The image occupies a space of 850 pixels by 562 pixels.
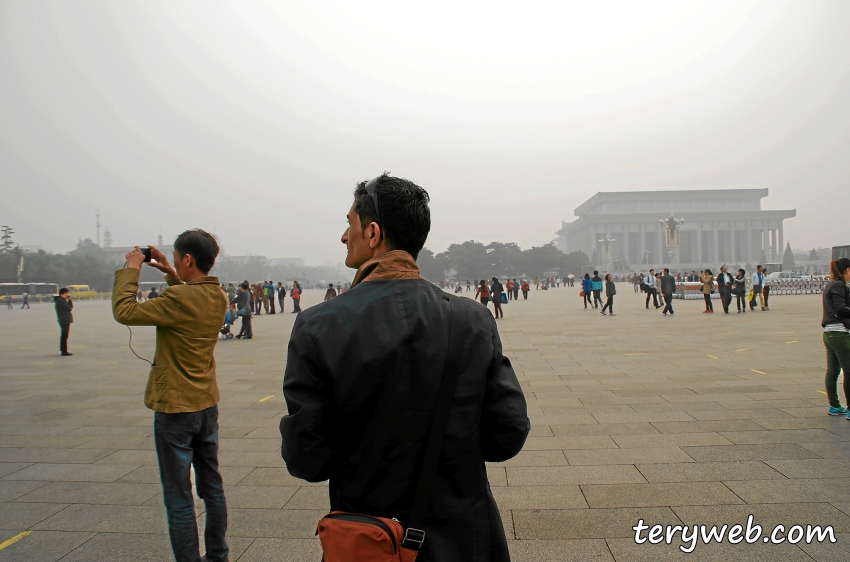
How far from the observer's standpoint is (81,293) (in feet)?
185

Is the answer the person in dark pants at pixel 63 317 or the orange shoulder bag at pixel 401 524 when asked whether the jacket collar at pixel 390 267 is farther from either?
the person in dark pants at pixel 63 317

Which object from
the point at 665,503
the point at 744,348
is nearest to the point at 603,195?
the point at 744,348

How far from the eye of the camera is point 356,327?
1420mm

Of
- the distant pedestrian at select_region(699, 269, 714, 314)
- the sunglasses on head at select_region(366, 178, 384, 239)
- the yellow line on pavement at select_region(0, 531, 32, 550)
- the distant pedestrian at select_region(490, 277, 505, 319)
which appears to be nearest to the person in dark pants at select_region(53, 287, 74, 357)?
the yellow line on pavement at select_region(0, 531, 32, 550)

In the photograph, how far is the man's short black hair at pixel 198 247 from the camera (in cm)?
280

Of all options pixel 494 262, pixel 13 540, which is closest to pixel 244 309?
pixel 13 540

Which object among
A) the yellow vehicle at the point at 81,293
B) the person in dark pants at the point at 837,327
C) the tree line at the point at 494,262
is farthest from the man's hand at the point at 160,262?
the tree line at the point at 494,262

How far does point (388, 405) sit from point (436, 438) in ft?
0.51

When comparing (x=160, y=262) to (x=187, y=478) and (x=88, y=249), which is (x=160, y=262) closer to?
(x=187, y=478)

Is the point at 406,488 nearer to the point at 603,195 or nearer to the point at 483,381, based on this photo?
the point at 483,381

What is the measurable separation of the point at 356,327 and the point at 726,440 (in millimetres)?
4464

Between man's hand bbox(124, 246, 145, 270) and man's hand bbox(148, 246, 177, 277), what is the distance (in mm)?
56

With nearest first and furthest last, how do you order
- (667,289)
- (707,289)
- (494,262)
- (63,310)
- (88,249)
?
(63,310), (667,289), (707,289), (494,262), (88,249)

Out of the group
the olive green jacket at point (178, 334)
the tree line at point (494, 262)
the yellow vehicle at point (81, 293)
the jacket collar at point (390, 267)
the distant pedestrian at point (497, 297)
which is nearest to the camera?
the jacket collar at point (390, 267)
